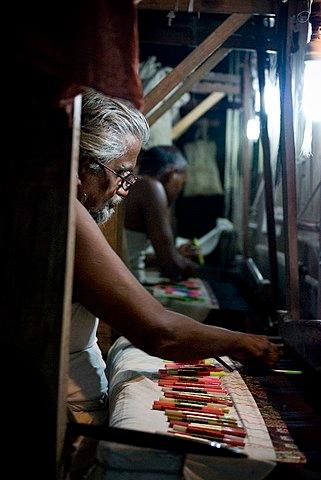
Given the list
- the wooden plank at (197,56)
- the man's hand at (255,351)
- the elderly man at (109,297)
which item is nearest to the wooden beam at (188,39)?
the wooden plank at (197,56)

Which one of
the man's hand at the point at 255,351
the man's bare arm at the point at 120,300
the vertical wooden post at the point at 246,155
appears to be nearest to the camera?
the man's bare arm at the point at 120,300

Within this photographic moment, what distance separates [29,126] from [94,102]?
1.21 meters

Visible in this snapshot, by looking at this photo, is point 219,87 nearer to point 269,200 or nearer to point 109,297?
point 269,200

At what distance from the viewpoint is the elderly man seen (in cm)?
295

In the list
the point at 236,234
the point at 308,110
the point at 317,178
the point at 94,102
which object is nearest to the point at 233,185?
the point at 236,234

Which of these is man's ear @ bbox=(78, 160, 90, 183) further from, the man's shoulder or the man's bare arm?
the man's shoulder

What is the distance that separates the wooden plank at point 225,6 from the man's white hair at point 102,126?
1883mm

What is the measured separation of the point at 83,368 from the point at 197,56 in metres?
3.08

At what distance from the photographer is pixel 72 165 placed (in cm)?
243

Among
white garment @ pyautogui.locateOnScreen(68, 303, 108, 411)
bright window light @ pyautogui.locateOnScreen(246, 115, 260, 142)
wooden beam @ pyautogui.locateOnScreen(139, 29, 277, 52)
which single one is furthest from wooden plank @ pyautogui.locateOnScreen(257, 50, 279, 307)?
white garment @ pyautogui.locateOnScreen(68, 303, 108, 411)

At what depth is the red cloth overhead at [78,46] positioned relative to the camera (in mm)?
2236

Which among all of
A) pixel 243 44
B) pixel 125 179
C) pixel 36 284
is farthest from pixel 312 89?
pixel 243 44

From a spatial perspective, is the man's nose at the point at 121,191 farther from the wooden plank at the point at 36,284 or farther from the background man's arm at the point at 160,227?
the background man's arm at the point at 160,227

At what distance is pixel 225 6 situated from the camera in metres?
5.10
